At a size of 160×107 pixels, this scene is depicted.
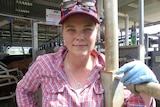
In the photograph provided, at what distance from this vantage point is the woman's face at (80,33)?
0.75m

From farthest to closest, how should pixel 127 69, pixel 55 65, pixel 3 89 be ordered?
pixel 3 89 < pixel 55 65 < pixel 127 69

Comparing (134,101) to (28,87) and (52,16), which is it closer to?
(28,87)

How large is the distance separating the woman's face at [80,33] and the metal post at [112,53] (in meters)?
0.09

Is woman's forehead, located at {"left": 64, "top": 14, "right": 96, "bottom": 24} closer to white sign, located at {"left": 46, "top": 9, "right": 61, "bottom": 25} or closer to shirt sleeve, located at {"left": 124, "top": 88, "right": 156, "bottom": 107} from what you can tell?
shirt sleeve, located at {"left": 124, "top": 88, "right": 156, "bottom": 107}

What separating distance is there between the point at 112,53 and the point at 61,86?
29 cm

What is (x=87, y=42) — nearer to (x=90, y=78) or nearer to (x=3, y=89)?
(x=90, y=78)

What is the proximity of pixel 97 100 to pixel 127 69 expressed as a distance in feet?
0.78

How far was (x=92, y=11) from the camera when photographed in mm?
780

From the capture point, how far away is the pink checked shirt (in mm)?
752

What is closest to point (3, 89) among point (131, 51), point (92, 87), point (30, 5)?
point (30, 5)

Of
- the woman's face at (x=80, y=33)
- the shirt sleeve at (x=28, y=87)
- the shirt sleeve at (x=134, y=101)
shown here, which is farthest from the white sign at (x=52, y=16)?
the shirt sleeve at (x=134, y=101)

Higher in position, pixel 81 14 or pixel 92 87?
pixel 81 14

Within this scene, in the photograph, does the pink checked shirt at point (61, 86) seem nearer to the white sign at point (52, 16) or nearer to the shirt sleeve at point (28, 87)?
the shirt sleeve at point (28, 87)

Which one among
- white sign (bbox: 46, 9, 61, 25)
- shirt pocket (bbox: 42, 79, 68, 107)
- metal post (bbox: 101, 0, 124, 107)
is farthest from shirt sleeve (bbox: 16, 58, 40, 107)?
white sign (bbox: 46, 9, 61, 25)
